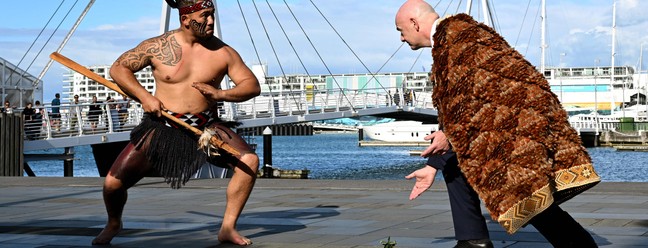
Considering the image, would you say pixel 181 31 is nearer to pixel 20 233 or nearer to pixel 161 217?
pixel 20 233

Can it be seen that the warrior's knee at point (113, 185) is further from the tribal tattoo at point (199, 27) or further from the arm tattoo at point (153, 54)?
the tribal tattoo at point (199, 27)

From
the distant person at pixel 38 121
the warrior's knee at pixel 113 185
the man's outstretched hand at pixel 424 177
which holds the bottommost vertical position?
the warrior's knee at pixel 113 185

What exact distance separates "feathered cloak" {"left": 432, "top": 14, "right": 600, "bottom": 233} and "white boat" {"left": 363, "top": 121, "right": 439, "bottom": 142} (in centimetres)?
8740

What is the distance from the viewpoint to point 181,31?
699 cm

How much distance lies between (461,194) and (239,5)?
32.6m

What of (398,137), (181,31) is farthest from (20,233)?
(398,137)

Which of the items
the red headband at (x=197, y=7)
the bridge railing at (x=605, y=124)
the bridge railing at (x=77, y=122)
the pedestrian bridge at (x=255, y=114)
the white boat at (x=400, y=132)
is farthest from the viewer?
the white boat at (x=400, y=132)

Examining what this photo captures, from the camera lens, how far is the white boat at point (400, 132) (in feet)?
308

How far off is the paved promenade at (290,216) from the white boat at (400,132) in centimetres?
7952

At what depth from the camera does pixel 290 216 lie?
9.20 metres

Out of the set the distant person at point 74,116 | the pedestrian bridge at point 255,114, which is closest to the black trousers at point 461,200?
the pedestrian bridge at point 255,114

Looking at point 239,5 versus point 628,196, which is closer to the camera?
point 628,196

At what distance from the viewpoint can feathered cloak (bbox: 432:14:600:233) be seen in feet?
14.1

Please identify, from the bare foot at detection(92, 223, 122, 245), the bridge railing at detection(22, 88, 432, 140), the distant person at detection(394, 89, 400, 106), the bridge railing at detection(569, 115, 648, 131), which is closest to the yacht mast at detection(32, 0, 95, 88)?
the bridge railing at detection(22, 88, 432, 140)
